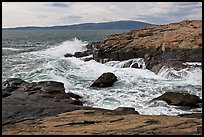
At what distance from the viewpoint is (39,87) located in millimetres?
14008

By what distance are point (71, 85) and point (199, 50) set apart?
10.8 meters

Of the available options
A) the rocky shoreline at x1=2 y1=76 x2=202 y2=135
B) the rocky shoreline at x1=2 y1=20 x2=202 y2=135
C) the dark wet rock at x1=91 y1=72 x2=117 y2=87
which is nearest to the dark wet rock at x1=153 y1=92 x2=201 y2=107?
the rocky shoreline at x1=2 y1=20 x2=202 y2=135

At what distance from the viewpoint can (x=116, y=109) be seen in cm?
991

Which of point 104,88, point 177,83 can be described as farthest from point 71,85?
point 177,83

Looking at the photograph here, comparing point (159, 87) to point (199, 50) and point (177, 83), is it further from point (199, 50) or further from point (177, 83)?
point (199, 50)

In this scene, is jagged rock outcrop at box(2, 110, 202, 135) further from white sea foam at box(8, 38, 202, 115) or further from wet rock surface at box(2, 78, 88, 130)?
white sea foam at box(8, 38, 202, 115)

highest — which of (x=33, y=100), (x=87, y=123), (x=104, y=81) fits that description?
(x=87, y=123)

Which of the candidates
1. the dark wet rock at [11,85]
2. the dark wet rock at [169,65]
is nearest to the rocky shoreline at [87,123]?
the dark wet rock at [11,85]

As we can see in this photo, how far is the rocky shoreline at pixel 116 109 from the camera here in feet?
18.6

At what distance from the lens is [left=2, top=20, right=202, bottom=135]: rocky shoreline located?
5664 millimetres

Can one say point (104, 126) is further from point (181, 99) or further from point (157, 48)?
point (157, 48)

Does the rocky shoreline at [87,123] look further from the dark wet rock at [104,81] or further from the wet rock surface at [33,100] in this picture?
the dark wet rock at [104,81]

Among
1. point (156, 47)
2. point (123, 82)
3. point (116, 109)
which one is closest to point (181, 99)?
point (116, 109)

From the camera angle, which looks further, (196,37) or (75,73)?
(196,37)
